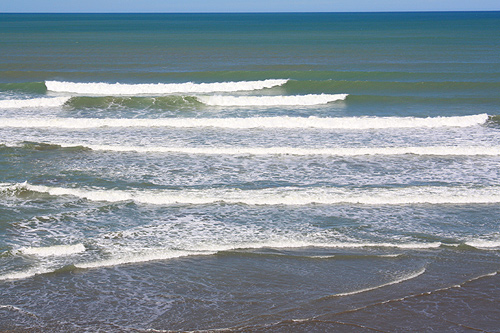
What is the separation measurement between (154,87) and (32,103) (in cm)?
566

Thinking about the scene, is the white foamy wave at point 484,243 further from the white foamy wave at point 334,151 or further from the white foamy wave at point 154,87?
the white foamy wave at point 154,87

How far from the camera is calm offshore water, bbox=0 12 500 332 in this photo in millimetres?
6324

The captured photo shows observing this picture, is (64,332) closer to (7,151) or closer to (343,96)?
(7,151)

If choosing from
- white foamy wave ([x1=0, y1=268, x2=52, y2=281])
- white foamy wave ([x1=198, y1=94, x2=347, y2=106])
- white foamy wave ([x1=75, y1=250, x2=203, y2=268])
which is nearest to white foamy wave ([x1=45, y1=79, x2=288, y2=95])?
white foamy wave ([x1=198, y1=94, x2=347, y2=106])

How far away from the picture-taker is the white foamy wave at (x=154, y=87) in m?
24.1

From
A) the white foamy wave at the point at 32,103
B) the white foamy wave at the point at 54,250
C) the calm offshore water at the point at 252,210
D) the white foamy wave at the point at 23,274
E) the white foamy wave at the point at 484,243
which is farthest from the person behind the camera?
the white foamy wave at the point at 32,103

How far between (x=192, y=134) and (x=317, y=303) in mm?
10795

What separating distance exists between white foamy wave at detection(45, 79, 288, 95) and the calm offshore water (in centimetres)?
86

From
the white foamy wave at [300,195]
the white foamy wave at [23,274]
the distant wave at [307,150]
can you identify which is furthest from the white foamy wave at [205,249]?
the distant wave at [307,150]

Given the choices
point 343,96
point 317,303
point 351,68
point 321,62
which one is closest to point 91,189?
point 317,303

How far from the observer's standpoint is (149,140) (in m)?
15.6

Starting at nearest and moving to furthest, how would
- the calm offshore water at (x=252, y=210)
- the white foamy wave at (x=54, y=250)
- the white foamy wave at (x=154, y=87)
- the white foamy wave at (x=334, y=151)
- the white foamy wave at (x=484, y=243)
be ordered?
the calm offshore water at (x=252, y=210) → the white foamy wave at (x=54, y=250) → the white foamy wave at (x=484, y=243) → the white foamy wave at (x=334, y=151) → the white foamy wave at (x=154, y=87)

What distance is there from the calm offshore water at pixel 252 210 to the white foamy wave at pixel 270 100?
78 mm

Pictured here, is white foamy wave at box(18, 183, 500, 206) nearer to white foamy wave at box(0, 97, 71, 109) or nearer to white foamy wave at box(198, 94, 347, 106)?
white foamy wave at box(198, 94, 347, 106)
